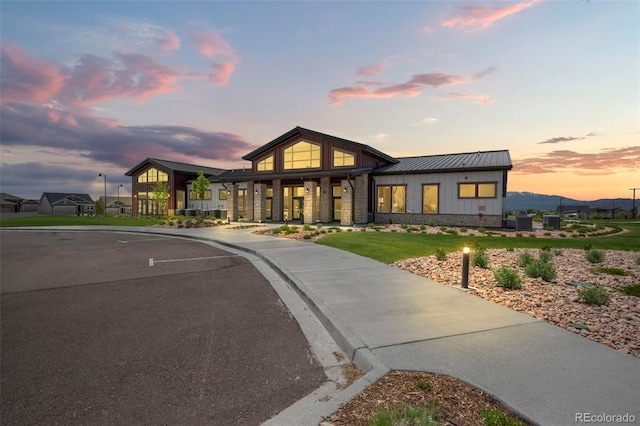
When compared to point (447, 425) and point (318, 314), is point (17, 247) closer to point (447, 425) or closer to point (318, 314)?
point (318, 314)

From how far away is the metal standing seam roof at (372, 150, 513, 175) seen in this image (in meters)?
23.8

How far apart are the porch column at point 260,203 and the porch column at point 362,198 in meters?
9.63

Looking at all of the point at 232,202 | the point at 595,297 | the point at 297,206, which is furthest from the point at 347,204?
the point at 595,297

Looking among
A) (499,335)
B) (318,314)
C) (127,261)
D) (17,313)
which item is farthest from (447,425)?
(127,261)

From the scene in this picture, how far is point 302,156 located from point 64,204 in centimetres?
9220

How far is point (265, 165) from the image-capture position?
33.6m

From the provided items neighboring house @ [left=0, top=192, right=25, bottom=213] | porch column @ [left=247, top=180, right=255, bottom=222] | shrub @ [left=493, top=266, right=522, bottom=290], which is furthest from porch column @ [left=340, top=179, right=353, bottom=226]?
neighboring house @ [left=0, top=192, right=25, bottom=213]

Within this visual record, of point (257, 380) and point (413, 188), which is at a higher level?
point (413, 188)

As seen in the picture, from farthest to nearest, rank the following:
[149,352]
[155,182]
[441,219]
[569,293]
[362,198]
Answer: [155,182], [362,198], [441,219], [569,293], [149,352]

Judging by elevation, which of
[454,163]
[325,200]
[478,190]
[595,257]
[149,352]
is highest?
[454,163]

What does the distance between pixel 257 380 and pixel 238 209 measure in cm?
3338

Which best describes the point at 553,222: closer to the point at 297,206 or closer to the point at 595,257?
the point at 595,257

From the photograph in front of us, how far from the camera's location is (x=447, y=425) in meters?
2.73

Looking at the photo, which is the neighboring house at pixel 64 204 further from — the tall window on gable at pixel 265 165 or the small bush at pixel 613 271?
the small bush at pixel 613 271
